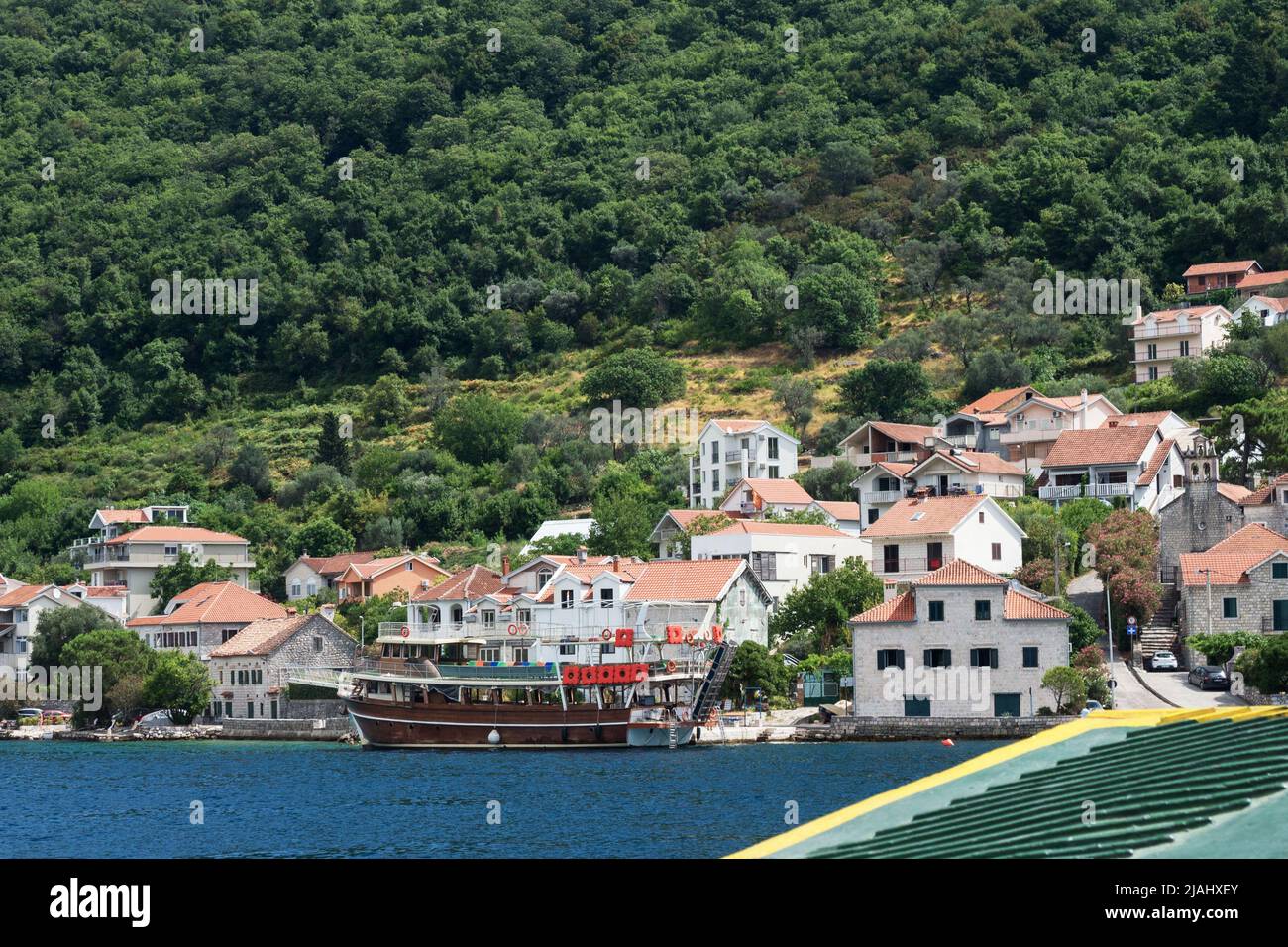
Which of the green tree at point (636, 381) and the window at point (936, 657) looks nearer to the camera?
the window at point (936, 657)

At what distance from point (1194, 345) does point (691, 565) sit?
4379cm

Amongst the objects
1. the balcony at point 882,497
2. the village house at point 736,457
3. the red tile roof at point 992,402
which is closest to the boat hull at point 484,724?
the balcony at point 882,497

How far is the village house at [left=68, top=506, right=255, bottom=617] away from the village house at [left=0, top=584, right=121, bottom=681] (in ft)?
22.3

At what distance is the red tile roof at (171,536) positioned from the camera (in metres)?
104

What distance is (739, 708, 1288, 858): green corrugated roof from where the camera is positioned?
13.3 metres

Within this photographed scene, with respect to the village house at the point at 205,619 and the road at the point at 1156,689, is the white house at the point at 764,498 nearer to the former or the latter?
the road at the point at 1156,689

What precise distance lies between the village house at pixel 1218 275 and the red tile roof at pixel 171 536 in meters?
61.1

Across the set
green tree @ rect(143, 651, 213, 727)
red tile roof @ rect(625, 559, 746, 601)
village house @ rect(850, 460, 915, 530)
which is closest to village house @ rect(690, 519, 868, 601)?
red tile roof @ rect(625, 559, 746, 601)

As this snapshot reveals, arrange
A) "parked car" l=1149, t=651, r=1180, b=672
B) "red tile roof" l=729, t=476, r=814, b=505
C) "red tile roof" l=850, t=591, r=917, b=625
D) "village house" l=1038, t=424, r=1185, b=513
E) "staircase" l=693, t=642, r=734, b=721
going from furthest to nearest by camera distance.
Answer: "red tile roof" l=729, t=476, r=814, b=505
"village house" l=1038, t=424, r=1185, b=513
"staircase" l=693, t=642, r=734, b=721
"parked car" l=1149, t=651, r=1180, b=672
"red tile roof" l=850, t=591, r=917, b=625

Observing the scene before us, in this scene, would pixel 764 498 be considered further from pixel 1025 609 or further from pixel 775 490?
pixel 1025 609

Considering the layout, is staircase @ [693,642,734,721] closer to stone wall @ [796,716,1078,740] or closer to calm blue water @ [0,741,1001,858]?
calm blue water @ [0,741,1001,858]

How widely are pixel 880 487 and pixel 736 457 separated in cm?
1086
